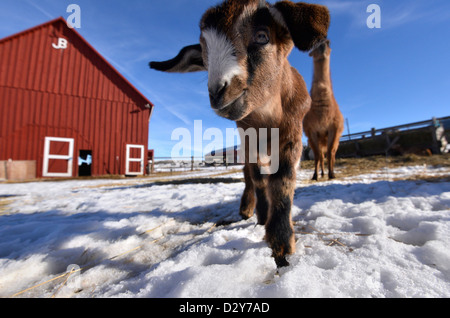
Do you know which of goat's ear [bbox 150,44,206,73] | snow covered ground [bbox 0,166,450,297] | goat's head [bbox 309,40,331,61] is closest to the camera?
snow covered ground [bbox 0,166,450,297]

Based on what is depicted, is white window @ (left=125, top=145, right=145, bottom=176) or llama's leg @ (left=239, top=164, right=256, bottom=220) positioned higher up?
white window @ (left=125, top=145, right=145, bottom=176)

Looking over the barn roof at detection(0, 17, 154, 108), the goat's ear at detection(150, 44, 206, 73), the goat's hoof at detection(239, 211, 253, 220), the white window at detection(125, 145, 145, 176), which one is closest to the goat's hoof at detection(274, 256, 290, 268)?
the goat's hoof at detection(239, 211, 253, 220)

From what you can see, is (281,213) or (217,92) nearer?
(217,92)

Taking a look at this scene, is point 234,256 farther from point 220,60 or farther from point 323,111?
point 323,111

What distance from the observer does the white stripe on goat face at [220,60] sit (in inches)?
53.5

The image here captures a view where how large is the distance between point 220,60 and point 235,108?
1.11ft

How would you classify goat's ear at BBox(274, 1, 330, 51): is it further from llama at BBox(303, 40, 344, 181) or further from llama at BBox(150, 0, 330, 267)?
llama at BBox(303, 40, 344, 181)

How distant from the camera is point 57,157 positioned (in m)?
13.6

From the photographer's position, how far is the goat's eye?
1.62 m

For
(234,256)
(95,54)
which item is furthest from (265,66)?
(95,54)

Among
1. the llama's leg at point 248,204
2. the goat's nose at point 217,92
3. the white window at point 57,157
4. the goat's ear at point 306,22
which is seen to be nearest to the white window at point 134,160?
the white window at point 57,157

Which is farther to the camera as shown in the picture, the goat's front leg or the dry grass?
the dry grass
